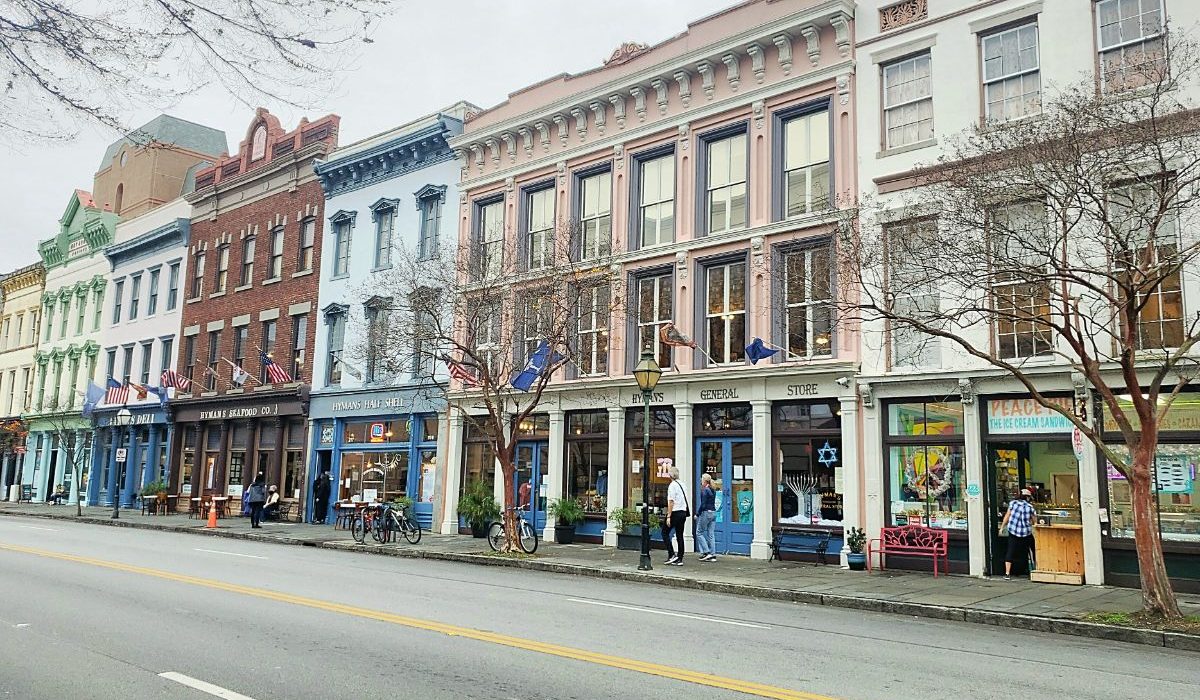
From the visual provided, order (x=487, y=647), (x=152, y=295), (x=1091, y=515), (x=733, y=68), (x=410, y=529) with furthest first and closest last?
(x=152, y=295), (x=410, y=529), (x=733, y=68), (x=1091, y=515), (x=487, y=647)

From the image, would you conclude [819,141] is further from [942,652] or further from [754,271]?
[942,652]

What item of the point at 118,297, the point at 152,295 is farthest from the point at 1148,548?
the point at 118,297

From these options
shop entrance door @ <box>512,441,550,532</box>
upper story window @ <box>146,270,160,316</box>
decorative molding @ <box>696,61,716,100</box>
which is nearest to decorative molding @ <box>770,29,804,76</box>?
decorative molding @ <box>696,61,716,100</box>

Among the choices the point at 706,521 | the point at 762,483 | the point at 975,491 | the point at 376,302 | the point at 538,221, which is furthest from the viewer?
the point at 376,302

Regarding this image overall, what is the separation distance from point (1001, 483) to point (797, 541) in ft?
14.2

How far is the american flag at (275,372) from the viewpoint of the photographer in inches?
1214

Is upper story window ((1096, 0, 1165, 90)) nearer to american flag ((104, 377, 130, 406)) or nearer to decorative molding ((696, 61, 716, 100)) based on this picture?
decorative molding ((696, 61, 716, 100))

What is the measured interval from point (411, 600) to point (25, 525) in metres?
21.0

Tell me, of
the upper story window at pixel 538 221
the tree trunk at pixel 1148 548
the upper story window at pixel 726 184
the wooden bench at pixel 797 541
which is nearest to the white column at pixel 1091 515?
the tree trunk at pixel 1148 548

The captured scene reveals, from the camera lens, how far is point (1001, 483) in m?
16.9

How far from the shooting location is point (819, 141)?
2023cm

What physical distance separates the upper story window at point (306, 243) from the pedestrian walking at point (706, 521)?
19.3 meters

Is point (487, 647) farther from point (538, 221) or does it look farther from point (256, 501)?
point (256, 501)

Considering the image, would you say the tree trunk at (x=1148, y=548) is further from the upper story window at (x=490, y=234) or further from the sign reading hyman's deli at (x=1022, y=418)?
the upper story window at (x=490, y=234)
